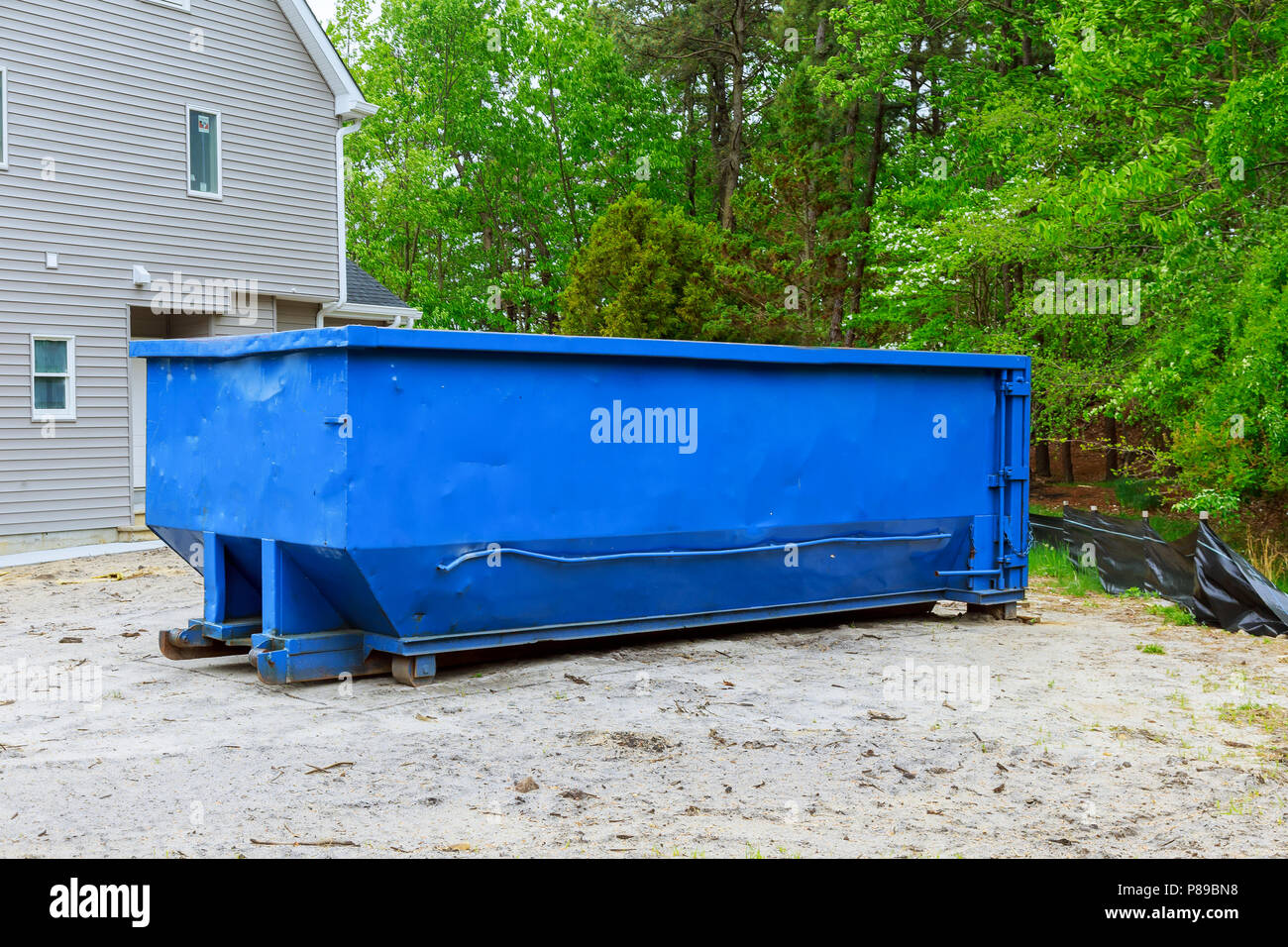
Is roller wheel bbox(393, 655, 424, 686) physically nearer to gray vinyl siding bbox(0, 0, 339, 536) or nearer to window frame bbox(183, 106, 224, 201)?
gray vinyl siding bbox(0, 0, 339, 536)

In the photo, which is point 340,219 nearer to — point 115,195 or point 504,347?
point 115,195

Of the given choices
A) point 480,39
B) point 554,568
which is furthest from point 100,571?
point 480,39

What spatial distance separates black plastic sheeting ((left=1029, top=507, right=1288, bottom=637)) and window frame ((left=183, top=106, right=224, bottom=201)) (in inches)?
472

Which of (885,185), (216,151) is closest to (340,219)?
(216,151)

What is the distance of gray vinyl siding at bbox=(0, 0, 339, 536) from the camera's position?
1473 centimetres

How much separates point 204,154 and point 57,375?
12.6 ft

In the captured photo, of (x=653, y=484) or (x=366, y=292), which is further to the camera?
(x=366, y=292)

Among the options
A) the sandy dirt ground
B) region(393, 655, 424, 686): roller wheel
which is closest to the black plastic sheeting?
the sandy dirt ground

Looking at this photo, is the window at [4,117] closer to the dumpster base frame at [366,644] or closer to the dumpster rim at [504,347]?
the dumpster rim at [504,347]

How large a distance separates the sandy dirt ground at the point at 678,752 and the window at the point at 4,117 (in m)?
8.31

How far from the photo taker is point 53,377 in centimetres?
1514

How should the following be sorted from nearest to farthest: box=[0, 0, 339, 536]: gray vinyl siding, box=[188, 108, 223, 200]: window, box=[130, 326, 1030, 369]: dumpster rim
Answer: box=[130, 326, 1030, 369]: dumpster rim < box=[0, 0, 339, 536]: gray vinyl siding < box=[188, 108, 223, 200]: window

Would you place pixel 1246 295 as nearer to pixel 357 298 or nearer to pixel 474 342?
pixel 474 342

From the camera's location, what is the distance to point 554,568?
7461mm
